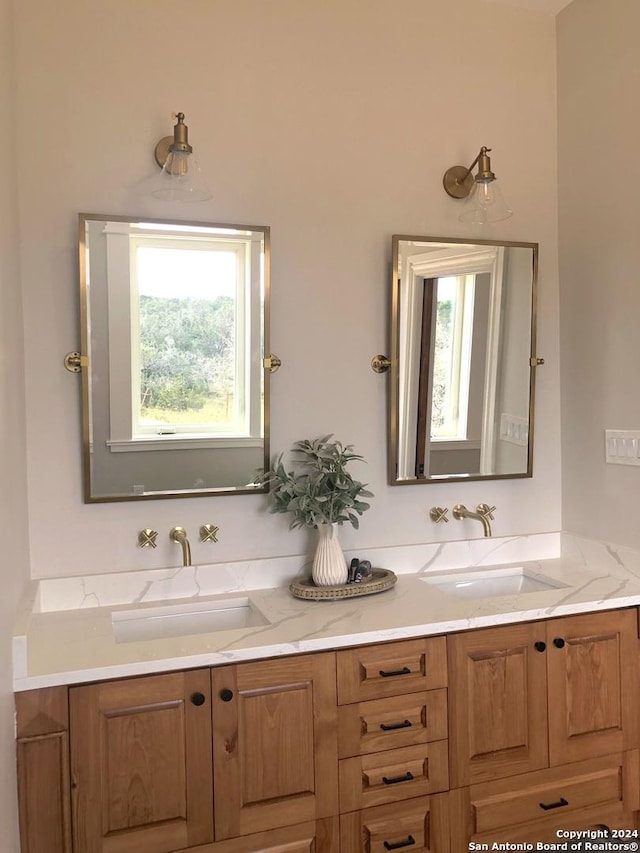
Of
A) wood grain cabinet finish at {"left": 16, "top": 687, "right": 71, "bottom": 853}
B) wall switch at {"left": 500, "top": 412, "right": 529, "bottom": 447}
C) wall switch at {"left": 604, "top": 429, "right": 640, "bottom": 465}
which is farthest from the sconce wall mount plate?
wood grain cabinet finish at {"left": 16, "top": 687, "right": 71, "bottom": 853}

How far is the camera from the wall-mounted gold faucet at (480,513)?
2.20m

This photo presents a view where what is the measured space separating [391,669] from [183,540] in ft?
2.18

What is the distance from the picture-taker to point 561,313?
7.87ft

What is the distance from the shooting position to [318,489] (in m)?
1.99

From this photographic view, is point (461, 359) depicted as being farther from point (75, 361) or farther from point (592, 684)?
point (75, 361)

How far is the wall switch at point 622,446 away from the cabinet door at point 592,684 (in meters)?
0.45

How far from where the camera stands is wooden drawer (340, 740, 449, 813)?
1.66 metres

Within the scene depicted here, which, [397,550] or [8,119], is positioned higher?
[8,119]

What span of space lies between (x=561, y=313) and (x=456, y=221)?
0.49 meters

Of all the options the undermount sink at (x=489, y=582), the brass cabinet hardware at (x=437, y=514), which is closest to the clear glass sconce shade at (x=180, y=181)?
the brass cabinet hardware at (x=437, y=514)

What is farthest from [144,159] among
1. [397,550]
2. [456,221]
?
[397,550]

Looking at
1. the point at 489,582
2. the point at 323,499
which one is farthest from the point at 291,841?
the point at 489,582

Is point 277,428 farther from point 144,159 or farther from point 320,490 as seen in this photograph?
point 144,159

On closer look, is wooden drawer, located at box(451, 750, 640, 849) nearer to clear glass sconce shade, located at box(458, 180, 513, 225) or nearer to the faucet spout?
the faucet spout
